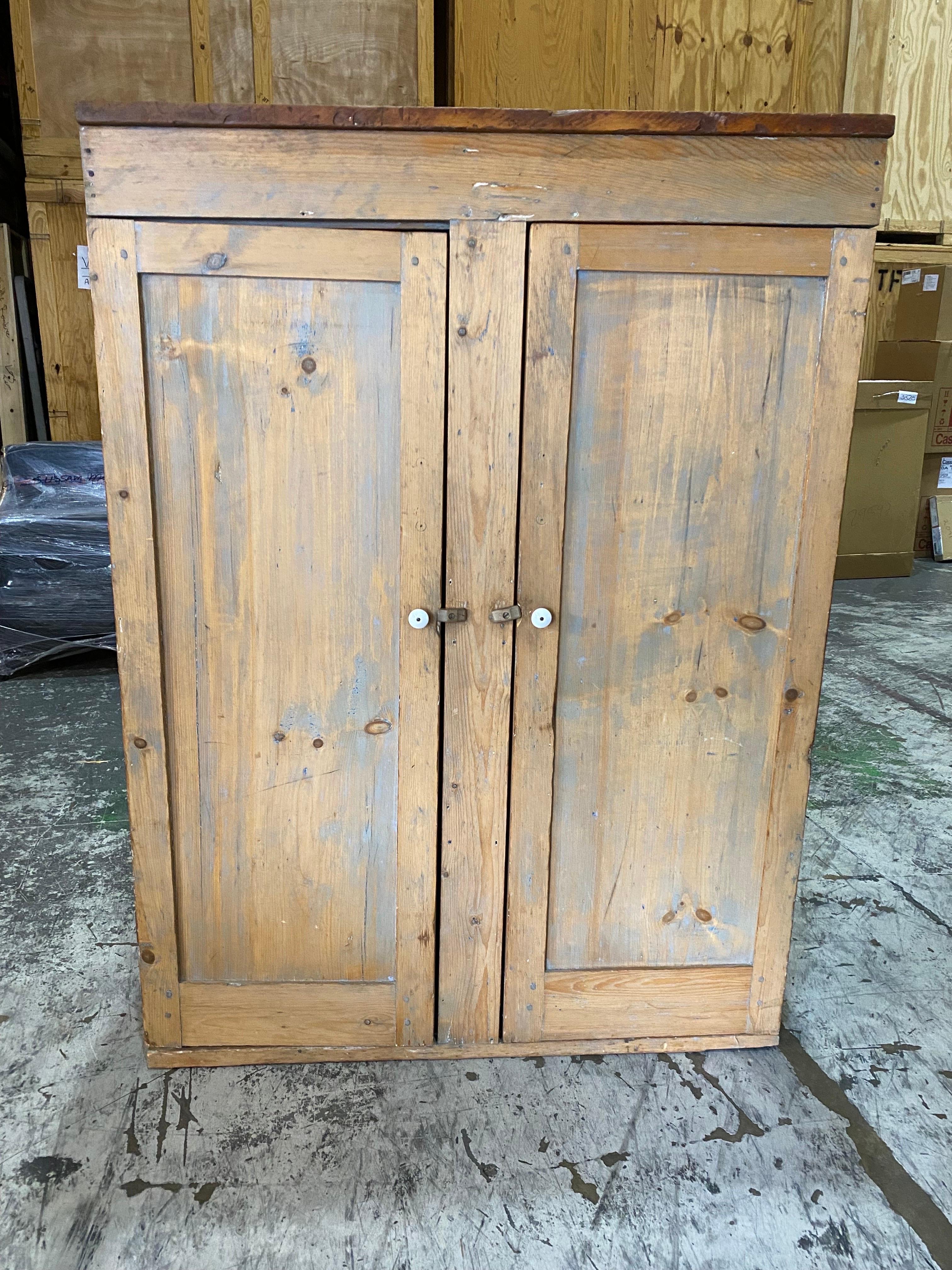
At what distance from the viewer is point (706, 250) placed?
4.68 feet

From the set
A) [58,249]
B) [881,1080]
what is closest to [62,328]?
[58,249]

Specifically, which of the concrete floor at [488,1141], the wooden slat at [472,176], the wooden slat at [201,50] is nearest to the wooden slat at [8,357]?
the wooden slat at [201,50]

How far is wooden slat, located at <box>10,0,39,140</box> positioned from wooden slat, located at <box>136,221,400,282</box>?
318 cm

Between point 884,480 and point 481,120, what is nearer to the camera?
point 481,120

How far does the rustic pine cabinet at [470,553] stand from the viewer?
54.6 inches

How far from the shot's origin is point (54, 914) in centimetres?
222

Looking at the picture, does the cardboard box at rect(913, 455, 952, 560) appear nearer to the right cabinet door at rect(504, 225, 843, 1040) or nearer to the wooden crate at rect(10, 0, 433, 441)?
the wooden crate at rect(10, 0, 433, 441)

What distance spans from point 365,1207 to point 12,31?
14.3ft

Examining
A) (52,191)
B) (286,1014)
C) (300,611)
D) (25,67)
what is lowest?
(286,1014)

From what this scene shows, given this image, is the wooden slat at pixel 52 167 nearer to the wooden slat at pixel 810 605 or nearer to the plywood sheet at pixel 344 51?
the plywood sheet at pixel 344 51

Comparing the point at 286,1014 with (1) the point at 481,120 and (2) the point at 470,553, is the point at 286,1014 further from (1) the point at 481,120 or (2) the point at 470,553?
(1) the point at 481,120

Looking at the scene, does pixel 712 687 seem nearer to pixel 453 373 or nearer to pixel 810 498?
pixel 810 498

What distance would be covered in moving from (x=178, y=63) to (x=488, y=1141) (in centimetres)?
408

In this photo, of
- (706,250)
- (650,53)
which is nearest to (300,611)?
(706,250)
